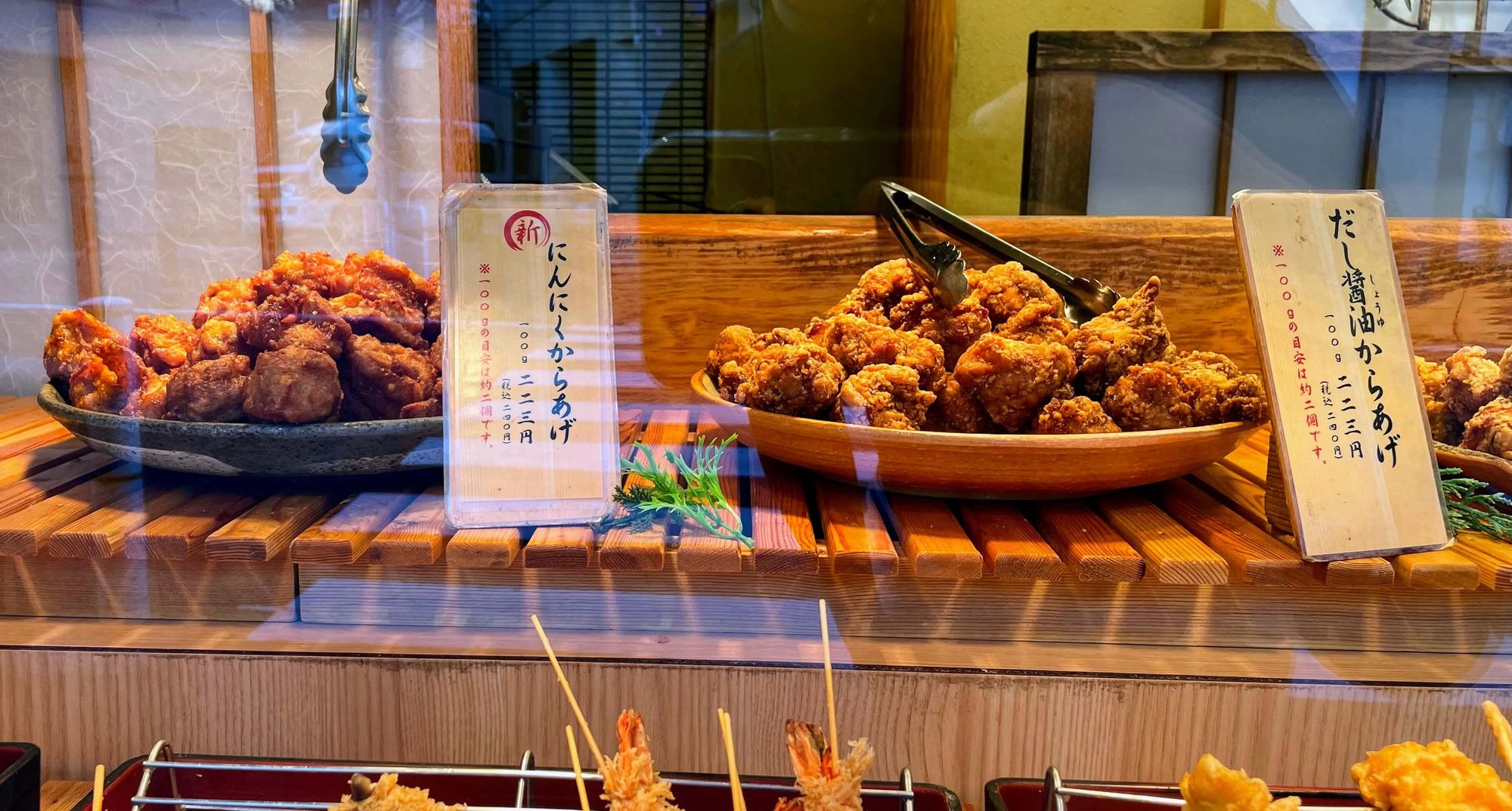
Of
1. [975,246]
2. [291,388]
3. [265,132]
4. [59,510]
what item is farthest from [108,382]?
[975,246]

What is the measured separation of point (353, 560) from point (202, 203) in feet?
2.62

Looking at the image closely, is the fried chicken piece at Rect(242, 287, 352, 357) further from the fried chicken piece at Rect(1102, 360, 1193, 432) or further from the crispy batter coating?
the crispy batter coating

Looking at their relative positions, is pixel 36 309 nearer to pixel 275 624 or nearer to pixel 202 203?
pixel 202 203

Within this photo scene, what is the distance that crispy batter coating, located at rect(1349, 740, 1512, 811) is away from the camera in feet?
3.01

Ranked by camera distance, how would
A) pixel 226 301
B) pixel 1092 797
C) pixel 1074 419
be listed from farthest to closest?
pixel 226 301
pixel 1074 419
pixel 1092 797

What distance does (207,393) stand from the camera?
1.28m

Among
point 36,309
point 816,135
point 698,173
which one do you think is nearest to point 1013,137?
point 816,135

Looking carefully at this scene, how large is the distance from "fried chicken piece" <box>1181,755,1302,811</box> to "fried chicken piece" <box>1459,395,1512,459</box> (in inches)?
28.6

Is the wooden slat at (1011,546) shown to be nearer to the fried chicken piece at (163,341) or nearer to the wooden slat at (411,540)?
the wooden slat at (411,540)

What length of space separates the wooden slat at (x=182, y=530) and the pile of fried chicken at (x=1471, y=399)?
171 cm

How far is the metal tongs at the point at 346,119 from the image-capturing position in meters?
1.40

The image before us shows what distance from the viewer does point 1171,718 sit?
1236 mm

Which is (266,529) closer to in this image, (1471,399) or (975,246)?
(975,246)

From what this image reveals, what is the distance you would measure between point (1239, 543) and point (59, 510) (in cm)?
158
